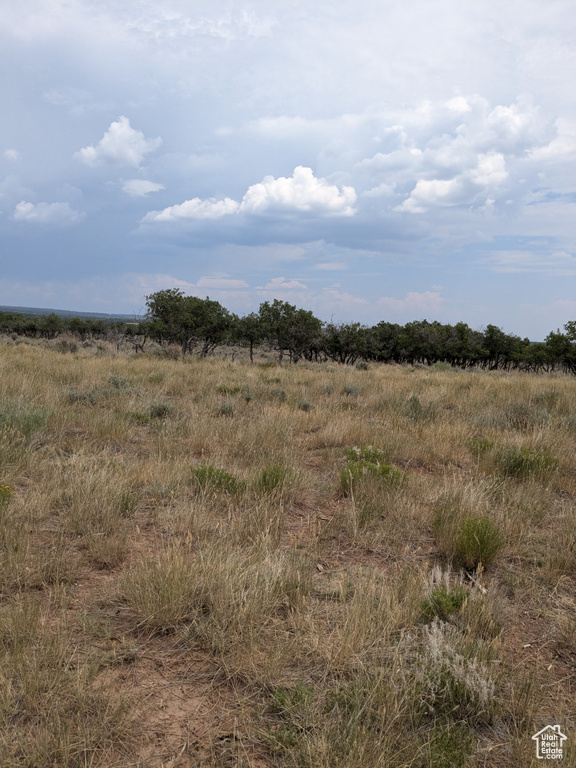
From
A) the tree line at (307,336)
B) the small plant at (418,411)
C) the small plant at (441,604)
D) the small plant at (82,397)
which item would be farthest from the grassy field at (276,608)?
the tree line at (307,336)

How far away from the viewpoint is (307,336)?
3341 centimetres

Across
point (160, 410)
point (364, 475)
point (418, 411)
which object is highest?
point (418, 411)

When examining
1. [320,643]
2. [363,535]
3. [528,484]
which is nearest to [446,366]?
[528,484]

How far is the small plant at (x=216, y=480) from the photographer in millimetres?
4746

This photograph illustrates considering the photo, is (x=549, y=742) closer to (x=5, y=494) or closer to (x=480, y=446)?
(x=5, y=494)

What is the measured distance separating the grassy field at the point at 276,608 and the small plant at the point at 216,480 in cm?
3

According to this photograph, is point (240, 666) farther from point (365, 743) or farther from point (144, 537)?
point (144, 537)

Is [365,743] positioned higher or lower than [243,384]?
lower

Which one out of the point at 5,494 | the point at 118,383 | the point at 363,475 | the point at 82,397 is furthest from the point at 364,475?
the point at 118,383

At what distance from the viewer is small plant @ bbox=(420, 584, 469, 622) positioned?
2866 millimetres

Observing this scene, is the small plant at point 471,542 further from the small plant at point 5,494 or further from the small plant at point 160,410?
the small plant at point 160,410

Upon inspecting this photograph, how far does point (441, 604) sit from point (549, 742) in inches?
34.8

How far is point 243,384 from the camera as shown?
11.9 m

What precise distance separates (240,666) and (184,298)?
31.2 meters
